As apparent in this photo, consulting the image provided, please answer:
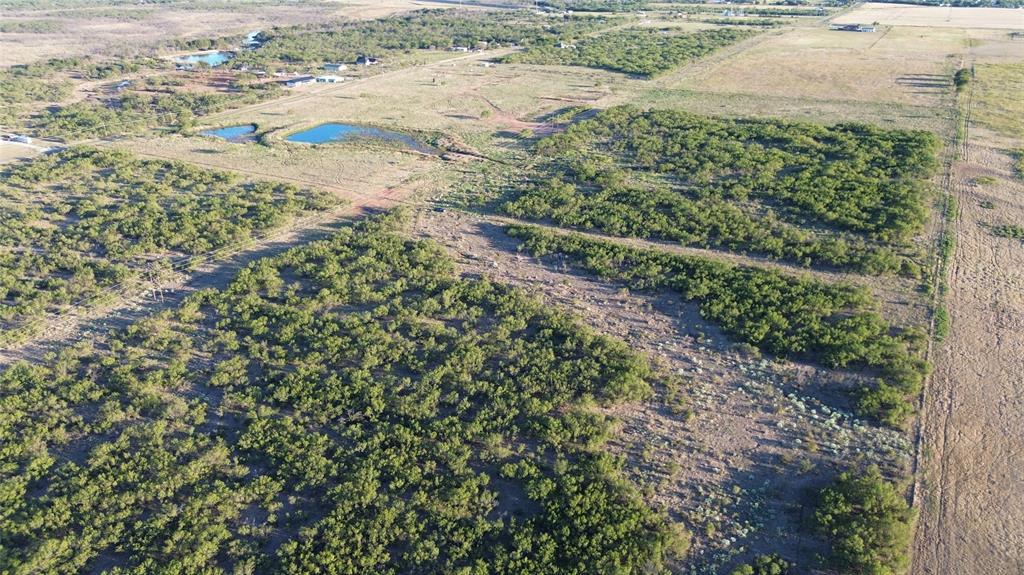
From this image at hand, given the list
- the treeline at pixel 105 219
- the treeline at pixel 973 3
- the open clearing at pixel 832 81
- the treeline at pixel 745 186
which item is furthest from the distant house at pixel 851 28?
the treeline at pixel 105 219

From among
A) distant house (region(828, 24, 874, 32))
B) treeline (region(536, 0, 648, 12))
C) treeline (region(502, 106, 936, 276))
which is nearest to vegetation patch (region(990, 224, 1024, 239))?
treeline (region(502, 106, 936, 276))

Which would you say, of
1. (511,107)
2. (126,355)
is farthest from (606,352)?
(511,107)

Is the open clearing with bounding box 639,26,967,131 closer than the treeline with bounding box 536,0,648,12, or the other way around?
the open clearing with bounding box 639,26,967,131

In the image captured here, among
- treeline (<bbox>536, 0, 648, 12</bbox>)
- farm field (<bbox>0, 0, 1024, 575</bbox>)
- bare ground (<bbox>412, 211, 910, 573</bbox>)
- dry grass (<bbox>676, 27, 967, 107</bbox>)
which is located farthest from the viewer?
treeline (<bbox>536, 0, 648, 12</bbox>)

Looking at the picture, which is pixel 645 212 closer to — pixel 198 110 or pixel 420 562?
pixel 420 562

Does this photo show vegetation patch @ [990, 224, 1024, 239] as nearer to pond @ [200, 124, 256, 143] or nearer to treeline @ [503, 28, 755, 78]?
treeline @ [503, 28, 755, 78]

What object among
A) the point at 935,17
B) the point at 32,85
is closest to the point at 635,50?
the point at 935,17
